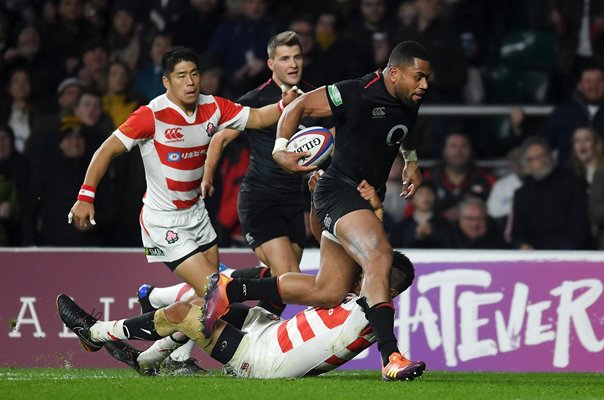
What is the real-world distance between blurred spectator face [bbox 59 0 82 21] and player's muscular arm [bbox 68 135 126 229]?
21.4 feet

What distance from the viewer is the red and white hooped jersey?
9250mm

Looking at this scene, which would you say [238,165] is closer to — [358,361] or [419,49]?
[358,361]

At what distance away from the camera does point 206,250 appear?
9.70 m

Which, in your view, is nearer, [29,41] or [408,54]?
[408,54]

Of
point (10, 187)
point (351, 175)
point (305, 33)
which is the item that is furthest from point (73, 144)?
point (351, 175)

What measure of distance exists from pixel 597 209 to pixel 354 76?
9.64ft

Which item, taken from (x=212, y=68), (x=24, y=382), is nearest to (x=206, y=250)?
(x=24, y=382)

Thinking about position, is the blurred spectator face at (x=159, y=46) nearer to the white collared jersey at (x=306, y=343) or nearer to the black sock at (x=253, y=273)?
the black sock at (x=253, y=273)

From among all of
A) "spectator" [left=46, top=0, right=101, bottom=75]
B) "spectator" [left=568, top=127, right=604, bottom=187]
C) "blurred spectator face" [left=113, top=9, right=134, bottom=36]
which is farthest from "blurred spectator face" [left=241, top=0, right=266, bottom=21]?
"spectator" [left=568, top=127, right=604, bottom=187]

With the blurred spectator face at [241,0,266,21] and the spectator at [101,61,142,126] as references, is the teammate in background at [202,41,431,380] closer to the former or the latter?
the spectator at [101,61,142,126]

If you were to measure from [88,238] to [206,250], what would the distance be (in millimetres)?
3308

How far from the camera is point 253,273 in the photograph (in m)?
10.2

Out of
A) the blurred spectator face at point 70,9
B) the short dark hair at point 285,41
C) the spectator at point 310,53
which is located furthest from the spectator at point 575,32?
the blurred spectator face at point 70,9

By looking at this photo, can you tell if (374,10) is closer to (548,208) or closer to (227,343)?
(548,208)
